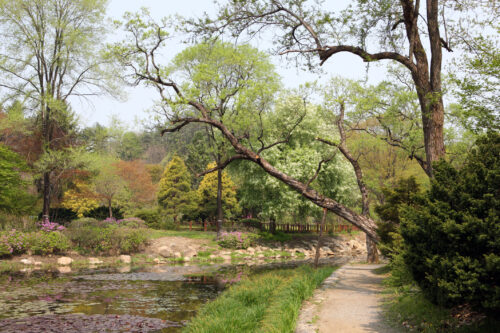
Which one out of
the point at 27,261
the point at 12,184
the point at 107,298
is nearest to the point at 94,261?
the point at 27,261

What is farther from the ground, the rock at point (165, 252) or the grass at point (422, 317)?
the grass at point (422, 317)

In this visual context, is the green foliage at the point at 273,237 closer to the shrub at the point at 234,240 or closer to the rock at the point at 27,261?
the shrub at the point at 234,240

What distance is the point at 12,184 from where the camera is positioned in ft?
70.5

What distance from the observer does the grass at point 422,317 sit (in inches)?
208

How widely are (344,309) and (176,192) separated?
97.7ft

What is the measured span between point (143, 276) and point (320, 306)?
33.3 ft

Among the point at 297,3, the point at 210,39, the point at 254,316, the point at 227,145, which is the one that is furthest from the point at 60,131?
the point at 254,316

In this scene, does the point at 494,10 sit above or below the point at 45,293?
above

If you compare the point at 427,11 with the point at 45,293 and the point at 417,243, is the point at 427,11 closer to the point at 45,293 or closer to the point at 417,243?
the point at 417,243

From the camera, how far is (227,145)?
26656 millimetres

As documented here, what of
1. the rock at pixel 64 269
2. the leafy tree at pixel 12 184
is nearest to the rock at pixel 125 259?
the rock at pixel 64 269

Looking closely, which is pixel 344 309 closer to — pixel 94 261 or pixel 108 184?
pixel 94 261

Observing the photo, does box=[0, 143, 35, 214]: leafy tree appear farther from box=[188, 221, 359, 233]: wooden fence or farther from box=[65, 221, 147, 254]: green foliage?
box=[188, 221, 359, 233]: wooden fence

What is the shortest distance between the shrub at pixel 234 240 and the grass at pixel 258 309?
1447 centimetres
